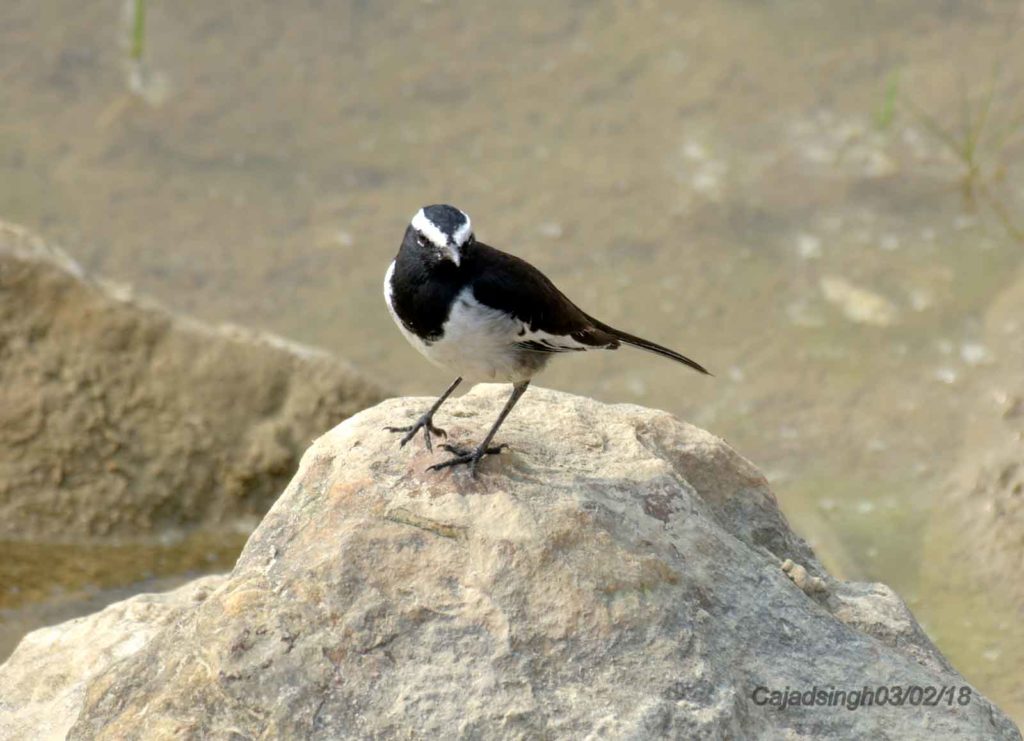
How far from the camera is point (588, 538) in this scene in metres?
4.10

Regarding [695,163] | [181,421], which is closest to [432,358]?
[181,421]

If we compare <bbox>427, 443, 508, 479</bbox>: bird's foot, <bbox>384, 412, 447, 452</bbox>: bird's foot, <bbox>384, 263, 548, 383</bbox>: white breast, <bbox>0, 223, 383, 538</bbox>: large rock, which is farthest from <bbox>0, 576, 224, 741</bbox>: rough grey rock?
<bbox>0, 223, 383, 538</bbox>: large rock

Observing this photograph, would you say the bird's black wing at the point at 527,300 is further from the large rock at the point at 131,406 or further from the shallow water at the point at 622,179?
the shallow water at the point at 622,179

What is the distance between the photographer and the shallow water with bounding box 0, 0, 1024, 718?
27.7 ft

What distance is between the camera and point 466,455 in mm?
4449

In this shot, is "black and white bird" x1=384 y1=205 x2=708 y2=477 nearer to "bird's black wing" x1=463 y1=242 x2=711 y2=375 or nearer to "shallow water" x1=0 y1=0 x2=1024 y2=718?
"bird's black wing" x1=463 y1=242 x2=711 y2=375

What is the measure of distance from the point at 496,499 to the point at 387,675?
28.0 inches

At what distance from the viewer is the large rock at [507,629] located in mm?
3674

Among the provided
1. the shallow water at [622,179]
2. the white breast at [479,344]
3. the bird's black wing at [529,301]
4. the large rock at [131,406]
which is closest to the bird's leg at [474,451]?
the white breast at [479,344]

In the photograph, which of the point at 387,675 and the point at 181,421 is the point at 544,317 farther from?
the point at 181,421

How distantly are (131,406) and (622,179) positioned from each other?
4549mm

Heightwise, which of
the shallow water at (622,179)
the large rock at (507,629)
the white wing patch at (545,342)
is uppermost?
the white wing patch at (545,342)

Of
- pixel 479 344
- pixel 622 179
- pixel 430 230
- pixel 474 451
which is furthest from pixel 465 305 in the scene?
pixel 622 179

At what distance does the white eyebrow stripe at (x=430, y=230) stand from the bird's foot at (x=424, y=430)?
0.66m
